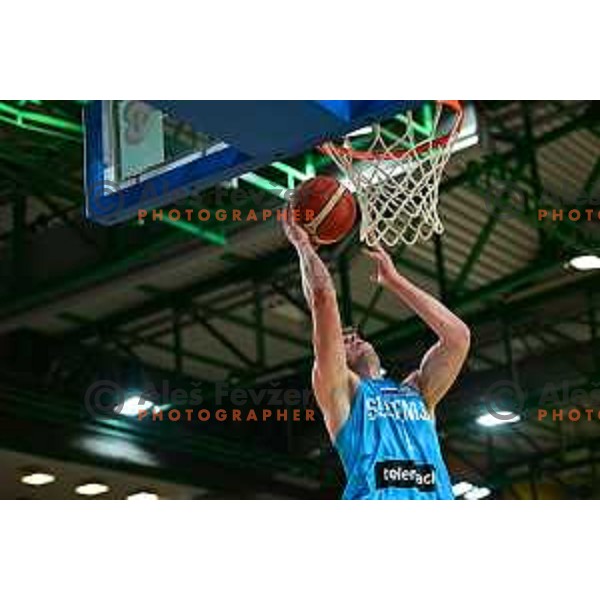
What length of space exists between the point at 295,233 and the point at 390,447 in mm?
669

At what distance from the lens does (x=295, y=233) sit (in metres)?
3.51

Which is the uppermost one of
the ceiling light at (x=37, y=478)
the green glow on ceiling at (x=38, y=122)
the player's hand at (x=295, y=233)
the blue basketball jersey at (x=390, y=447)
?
the green glow on ceiling at (x=38, y=122)

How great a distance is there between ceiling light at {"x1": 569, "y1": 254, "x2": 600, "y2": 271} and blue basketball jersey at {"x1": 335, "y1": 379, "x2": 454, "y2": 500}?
4084mm

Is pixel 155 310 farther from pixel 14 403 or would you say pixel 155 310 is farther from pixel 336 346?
pixel 336 346

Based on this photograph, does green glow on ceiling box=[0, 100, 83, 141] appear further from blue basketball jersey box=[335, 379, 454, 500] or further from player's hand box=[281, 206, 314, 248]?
blue basketball jersey box=[335, 379, 454, 500]

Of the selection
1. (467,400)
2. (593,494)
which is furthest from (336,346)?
(593,494)

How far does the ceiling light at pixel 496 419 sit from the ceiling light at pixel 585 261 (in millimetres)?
1561

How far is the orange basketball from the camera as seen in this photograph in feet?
12.3

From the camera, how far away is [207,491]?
896 centimetres

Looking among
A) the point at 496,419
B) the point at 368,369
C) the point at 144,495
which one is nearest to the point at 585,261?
the point at 496,419

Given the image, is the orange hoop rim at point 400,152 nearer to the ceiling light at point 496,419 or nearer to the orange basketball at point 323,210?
the orange basketball at point 323,210

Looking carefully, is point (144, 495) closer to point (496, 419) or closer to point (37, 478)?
point (37, 478)

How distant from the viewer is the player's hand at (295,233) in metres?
3.46

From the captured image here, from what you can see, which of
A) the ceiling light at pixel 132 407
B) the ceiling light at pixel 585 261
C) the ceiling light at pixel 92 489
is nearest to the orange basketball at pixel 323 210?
the ceiling light at pixel 585 261
